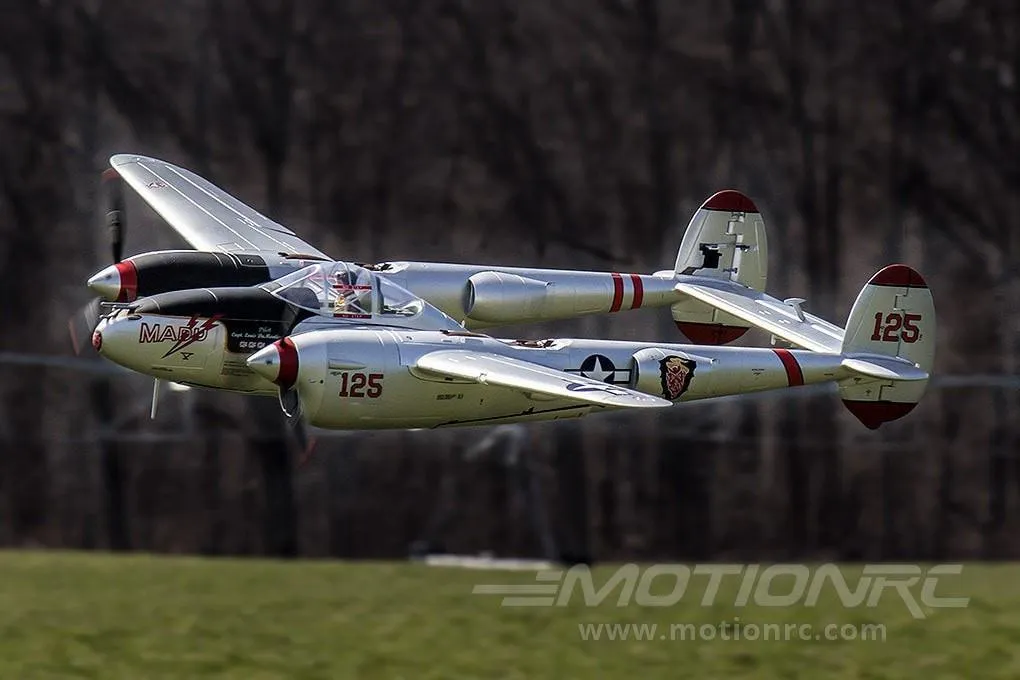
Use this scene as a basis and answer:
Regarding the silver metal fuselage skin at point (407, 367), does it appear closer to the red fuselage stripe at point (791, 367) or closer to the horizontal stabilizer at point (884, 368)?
the red fuselage stripe at point (791, 367)

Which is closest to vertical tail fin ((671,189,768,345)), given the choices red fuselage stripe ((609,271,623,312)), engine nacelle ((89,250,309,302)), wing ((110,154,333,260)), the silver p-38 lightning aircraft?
the silver p-38 lightning aircraft

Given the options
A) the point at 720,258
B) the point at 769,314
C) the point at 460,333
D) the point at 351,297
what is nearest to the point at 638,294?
the point at 720,258

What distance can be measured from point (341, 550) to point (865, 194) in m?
18.9

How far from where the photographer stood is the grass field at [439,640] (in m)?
27.7

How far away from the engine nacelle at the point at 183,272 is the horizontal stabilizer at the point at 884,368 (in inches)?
336

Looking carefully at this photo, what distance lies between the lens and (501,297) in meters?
26.0

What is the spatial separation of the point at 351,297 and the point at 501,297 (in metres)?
3.29

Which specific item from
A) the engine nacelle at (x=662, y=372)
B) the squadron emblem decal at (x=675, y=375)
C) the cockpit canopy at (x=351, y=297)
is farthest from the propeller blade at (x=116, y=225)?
the squadron emblem decal at (x=675, y=375)

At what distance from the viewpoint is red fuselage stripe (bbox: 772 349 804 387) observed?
2480cm

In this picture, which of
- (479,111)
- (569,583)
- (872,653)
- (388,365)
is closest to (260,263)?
(388,365)

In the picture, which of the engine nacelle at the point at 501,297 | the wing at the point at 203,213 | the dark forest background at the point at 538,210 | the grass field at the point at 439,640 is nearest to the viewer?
the engine nacelle at the point at 501,297

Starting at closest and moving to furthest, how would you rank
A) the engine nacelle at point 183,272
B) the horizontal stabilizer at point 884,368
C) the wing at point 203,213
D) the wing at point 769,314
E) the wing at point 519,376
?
the wing at point 519,376, the engine nacelle at point 183,272, the horizontal stabilizer at point 884,368, the wing at point 769,314, the wing at point 203,213

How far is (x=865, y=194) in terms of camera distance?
162 feet

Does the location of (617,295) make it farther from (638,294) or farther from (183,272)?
(183,272)
